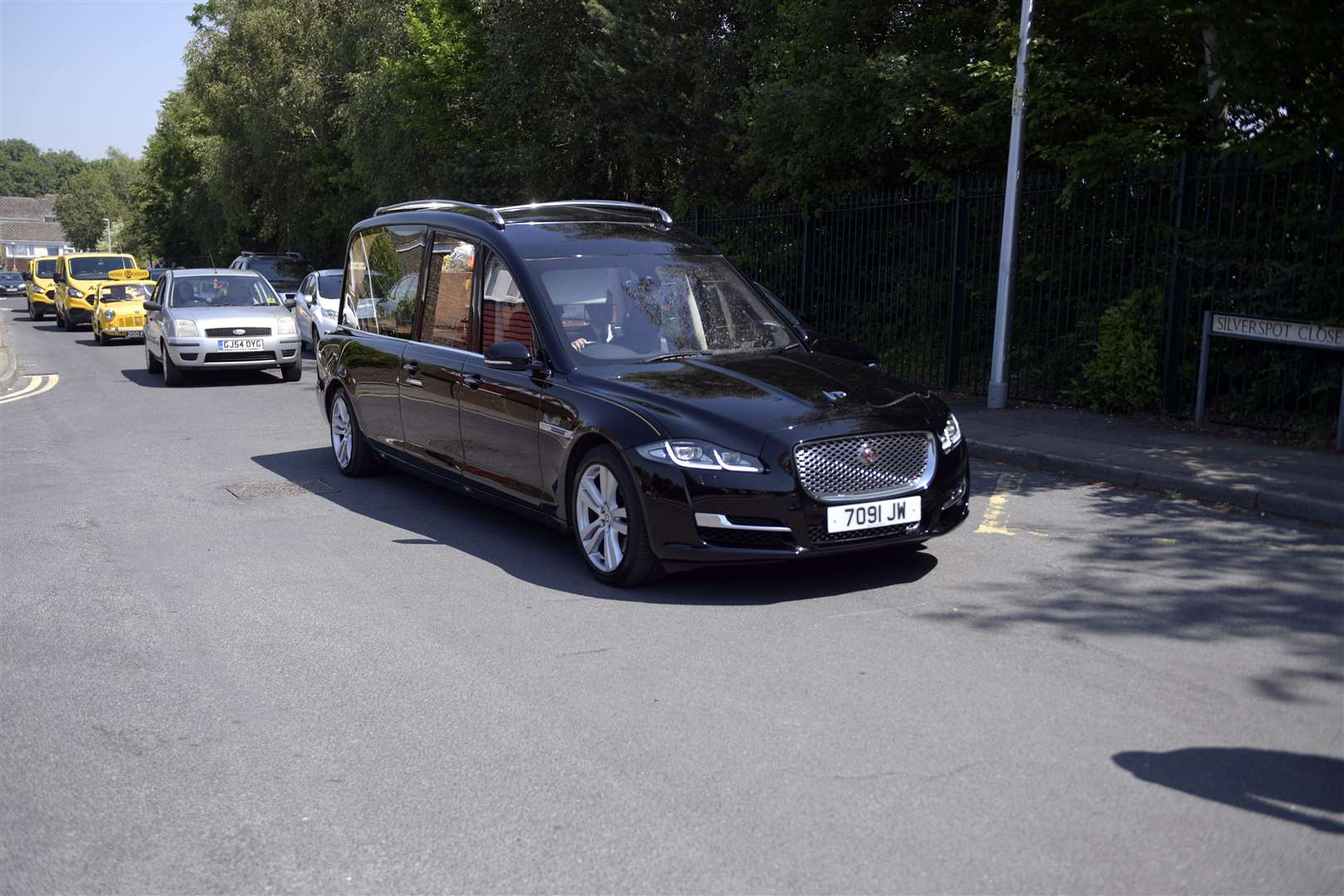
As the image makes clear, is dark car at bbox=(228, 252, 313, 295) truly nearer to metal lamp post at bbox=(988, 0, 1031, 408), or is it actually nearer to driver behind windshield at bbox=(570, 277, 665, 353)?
metal lamp post at bbox=(988, 0, 1031, 408)

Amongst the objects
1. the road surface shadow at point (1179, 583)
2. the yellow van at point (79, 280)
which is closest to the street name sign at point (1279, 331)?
the road surface shadow at point (1179, 583)

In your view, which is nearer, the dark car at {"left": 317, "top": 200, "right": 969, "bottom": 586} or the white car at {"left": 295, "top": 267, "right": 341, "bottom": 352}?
the dark car at {"left": 317, "top": 200, "right": 969, "bottom": 586}

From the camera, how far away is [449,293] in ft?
27.8

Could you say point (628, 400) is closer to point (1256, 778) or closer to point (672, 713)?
point (672, 713)

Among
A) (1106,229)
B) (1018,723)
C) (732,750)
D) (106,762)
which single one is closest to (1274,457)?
(1106,229)

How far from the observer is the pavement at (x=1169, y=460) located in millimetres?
8375

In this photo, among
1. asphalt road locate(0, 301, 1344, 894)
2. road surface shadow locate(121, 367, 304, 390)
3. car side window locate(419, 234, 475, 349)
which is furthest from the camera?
road surface shadow locate(121, 367, 304, 390)

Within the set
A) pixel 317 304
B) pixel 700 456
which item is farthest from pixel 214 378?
pixel 700 456

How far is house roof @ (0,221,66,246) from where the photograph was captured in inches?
6959

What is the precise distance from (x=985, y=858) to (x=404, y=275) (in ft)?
21.9

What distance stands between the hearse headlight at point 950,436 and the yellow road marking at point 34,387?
14.2 metres

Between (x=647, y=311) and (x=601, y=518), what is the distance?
1541mm

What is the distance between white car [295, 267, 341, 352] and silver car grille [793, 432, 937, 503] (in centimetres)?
Result: 1641

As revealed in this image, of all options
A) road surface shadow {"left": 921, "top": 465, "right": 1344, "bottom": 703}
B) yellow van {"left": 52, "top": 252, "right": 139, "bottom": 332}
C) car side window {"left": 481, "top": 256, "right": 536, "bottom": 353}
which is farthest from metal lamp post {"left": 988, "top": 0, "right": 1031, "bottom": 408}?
yellow van {"left": 52, "top": 252, "right": 139, "bottom": 332}
